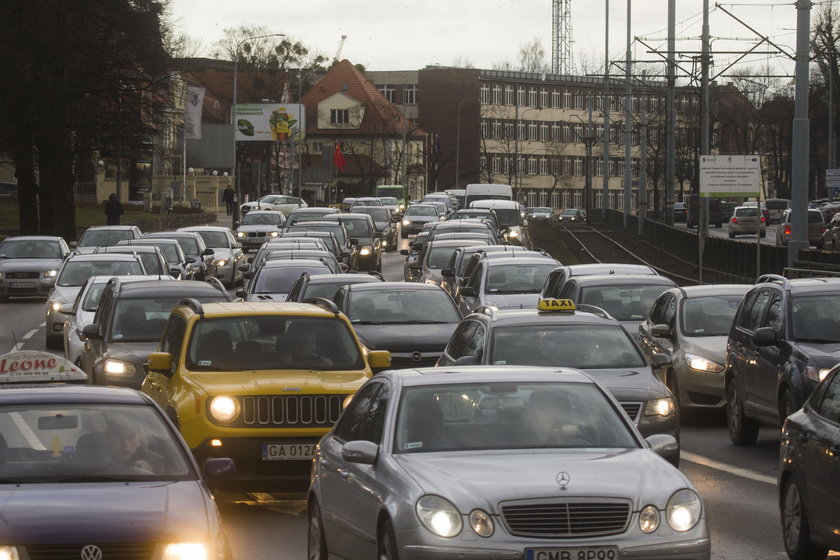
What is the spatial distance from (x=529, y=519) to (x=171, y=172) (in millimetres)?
111693

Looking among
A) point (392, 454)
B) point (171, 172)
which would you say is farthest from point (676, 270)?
point (171, 172)

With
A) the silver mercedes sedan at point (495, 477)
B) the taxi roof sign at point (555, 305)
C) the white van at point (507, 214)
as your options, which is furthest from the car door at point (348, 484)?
the white van at point (507, 214)

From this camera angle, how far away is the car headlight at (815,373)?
1380cm

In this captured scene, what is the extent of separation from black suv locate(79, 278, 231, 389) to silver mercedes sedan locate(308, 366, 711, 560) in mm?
7374

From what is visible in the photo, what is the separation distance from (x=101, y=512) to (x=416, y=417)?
78.4 inches

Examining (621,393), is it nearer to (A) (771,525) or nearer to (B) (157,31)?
(A) (771,525)

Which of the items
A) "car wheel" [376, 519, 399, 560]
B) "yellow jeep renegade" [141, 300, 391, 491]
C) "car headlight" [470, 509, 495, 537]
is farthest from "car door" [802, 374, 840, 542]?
"yellow jeep renegade" [141, 300, 391, 491]

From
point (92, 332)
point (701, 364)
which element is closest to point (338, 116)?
point (701, 364)

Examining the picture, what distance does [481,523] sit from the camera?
24.5 feet

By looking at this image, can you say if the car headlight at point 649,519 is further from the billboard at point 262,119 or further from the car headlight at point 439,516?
the billboard at point 262,119

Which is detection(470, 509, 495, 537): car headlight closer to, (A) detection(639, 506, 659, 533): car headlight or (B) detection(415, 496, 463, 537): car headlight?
(B) detection(415, 496, 463, 537): car headlight

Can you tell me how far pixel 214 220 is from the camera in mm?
87562

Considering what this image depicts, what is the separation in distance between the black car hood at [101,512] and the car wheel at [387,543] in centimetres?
90

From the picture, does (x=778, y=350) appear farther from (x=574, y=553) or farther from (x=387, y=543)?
(x=574, y=553)
